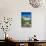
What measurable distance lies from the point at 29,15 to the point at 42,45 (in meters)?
0.94

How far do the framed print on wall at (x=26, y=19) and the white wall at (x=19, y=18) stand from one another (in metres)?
0.09

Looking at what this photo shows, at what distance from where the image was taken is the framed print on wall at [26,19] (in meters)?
4.12

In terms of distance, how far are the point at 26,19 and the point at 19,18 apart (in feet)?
0.68

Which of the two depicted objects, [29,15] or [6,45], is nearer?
[6,45]

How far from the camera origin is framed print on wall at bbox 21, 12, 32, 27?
4.12 m

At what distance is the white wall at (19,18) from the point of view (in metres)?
4.07

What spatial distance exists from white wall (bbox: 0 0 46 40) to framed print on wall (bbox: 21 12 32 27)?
87 millimetres

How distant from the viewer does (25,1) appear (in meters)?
4.11

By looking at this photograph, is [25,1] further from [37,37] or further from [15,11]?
[37,37]

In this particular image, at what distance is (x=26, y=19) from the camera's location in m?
4.14

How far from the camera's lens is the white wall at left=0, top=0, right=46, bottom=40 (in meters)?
4.07

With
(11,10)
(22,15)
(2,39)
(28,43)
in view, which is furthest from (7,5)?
(28,43)

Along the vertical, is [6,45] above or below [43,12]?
below

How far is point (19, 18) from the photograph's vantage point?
411cm
